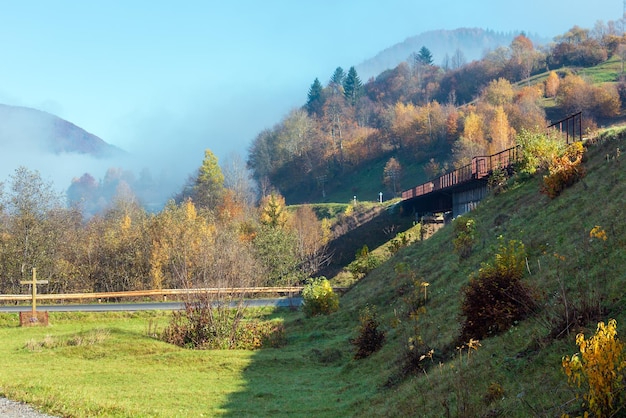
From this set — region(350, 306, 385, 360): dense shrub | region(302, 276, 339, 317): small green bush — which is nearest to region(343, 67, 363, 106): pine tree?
region(302, 276, 339, 317): small green bush

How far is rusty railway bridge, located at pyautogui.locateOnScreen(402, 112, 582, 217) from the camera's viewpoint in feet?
94.9

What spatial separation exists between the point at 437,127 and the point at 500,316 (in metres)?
91.0

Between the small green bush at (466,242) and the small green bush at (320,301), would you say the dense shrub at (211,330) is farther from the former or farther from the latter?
the small green bush at (466,242)

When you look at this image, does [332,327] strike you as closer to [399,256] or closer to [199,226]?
[399,256]

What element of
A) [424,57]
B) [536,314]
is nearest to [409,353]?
[536,314]

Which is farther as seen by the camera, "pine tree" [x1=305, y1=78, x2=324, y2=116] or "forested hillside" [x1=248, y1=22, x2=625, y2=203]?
"pine tree" [x1=305, y1=78, x2=324, y2=116]

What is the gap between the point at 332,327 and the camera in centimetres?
2028

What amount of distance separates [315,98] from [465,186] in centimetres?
13049

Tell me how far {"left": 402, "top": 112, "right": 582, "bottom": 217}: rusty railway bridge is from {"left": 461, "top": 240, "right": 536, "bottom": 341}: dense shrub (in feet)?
48.3

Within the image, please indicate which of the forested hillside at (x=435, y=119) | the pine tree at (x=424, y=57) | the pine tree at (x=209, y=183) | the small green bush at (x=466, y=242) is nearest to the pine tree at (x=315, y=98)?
the forested hillside at (x=435, y=119)

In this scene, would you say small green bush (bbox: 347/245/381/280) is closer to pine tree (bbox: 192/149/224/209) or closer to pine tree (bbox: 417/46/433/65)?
pine tree (bbox: 192/149/224/209)

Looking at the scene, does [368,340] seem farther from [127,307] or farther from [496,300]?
[127,307]

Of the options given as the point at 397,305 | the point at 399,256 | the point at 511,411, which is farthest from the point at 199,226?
the point at 511,411

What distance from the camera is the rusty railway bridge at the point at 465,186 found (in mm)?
28934
